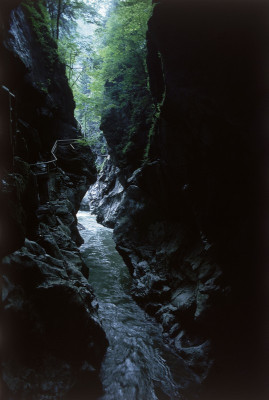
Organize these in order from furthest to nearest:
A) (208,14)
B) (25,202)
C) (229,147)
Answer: (25,202), (229,147), (208,14)

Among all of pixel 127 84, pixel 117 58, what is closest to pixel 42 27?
pixel 117 58

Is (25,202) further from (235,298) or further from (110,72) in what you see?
(110,72)

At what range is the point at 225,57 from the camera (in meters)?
4.99

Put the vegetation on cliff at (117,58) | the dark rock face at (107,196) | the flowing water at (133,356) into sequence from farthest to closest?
the dark rock face at (107,196), the vegetation on cliff at (117,58), the flowing water at (133,356)

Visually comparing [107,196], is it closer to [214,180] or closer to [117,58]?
[117,58]

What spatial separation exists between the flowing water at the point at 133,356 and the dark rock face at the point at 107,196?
13957 mm

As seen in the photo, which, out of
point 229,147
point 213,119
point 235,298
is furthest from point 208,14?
point 235,298

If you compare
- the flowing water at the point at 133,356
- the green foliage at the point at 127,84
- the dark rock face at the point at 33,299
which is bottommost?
the flowing water at the point at 133,356

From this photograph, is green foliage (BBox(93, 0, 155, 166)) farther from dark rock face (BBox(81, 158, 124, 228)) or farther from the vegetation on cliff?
dark rock face (BBox(81, 158, 124, 228))

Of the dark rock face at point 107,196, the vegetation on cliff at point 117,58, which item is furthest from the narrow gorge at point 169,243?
the dark rock face at point 107,196

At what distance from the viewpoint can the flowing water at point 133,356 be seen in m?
6.27

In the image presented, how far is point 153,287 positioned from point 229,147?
24.1 feet

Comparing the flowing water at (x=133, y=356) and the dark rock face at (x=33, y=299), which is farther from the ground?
the dark rock face at (x=33, y=299)

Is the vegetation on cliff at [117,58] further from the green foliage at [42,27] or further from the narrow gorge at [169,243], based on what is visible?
the narrow gorge at [169,243]
